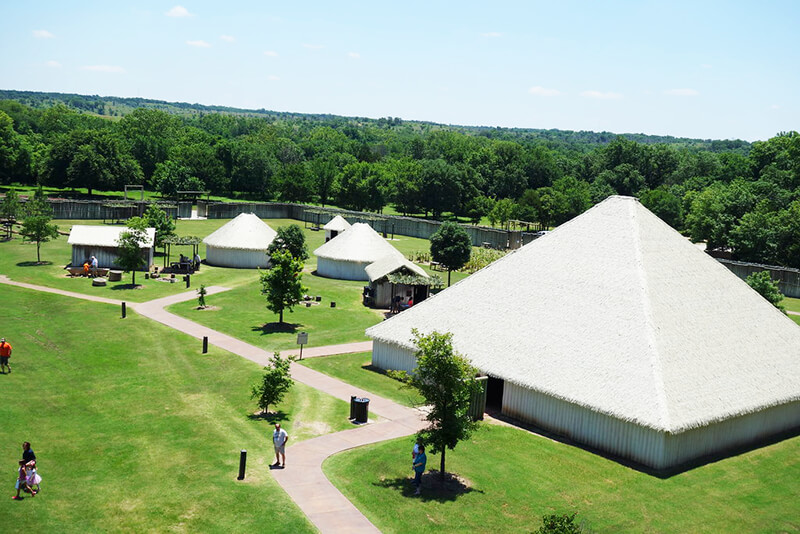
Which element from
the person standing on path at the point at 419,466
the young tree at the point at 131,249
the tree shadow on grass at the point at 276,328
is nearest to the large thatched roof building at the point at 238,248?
the young tree at the point at 131,249

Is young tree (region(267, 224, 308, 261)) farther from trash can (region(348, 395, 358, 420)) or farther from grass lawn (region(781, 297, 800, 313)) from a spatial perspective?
grass lawn (region(781, 297, 800, 313))

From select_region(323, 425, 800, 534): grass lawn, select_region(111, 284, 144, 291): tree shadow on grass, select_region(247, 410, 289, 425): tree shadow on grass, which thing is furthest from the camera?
select_region(111, 284, 144, 291): tree shadow on grass

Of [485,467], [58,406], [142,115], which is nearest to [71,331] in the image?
[58,406]

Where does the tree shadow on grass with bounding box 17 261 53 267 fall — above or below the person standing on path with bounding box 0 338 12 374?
above

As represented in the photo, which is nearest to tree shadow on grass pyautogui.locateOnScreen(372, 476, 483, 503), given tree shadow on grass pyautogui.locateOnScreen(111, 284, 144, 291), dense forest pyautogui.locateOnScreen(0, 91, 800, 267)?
tree shadow on grass pyautogui.locateOnScreen(111, 284, 144, 291)

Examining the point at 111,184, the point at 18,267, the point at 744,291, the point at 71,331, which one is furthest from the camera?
the point at 111,184

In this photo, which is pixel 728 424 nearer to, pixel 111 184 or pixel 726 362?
pixel 726 362

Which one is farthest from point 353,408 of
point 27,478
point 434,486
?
point 27,478
